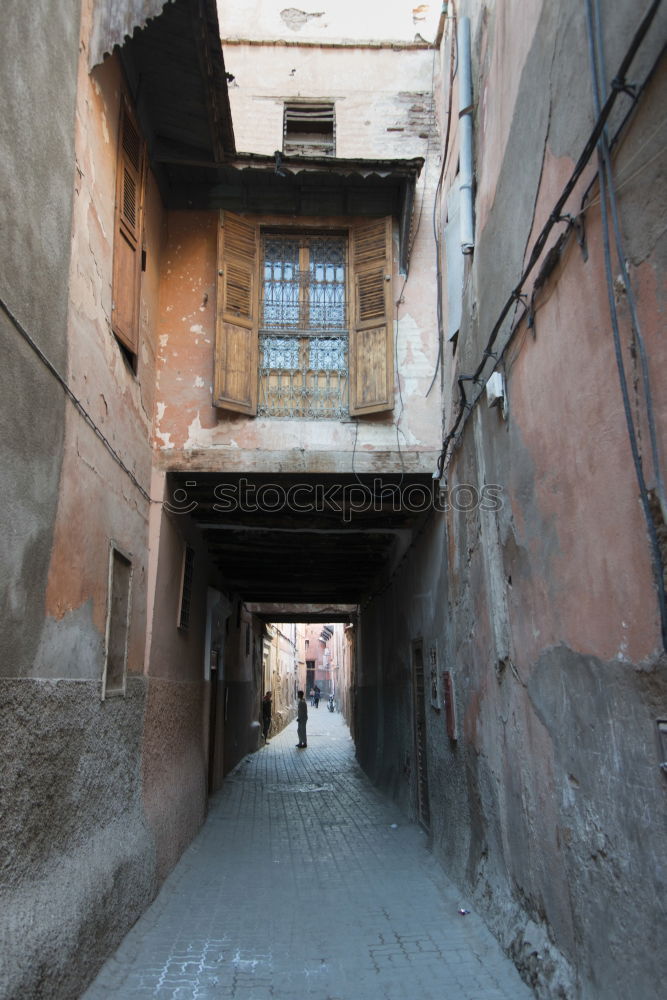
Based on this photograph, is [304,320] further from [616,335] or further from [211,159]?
[616,335]

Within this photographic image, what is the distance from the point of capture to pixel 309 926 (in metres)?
5.90

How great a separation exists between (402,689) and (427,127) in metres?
7.44

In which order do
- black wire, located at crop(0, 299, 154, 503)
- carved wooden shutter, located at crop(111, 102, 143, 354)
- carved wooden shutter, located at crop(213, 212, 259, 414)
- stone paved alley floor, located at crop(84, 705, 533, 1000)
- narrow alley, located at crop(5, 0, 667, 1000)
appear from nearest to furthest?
1. narrow alley, located at crop(5, 0, 667, 1000)
2. black wire, located at crop(0, 299, 154, 503)
3. stone paved alley floor, located at crop(84, 705, 533, 1000)
4. carved wooden shutter, located at crop(111, 102, 143, 354)
5. carved wooden shutter, located at crop(213, 212, 259, 414)

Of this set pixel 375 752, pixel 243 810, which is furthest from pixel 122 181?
pixel 375 752

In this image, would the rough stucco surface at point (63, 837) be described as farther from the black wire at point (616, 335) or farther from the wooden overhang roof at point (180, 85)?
the wooden overhang roof at point (180, 85)

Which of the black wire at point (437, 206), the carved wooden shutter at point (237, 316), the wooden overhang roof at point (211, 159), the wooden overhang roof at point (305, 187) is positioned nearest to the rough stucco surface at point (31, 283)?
the wooden overhang roof at point (211, 159)

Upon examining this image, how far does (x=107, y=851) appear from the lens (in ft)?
16.8

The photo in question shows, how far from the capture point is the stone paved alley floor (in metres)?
4.77

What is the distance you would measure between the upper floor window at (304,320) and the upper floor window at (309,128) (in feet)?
6.81

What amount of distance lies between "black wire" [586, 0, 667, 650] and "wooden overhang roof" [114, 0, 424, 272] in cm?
381

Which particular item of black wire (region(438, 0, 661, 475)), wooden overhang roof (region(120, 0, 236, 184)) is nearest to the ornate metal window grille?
wooden overhang roof (region(120, 0, 236, 184))

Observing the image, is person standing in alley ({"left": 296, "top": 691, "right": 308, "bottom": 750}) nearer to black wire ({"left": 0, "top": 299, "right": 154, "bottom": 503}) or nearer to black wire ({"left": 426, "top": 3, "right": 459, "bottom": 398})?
black wire ({"left": 426, "top": 3, "right": 459, "bottom": 398})

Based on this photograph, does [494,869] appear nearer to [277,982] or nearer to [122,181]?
[277,982]

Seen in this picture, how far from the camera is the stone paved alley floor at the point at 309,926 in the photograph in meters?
4.77
